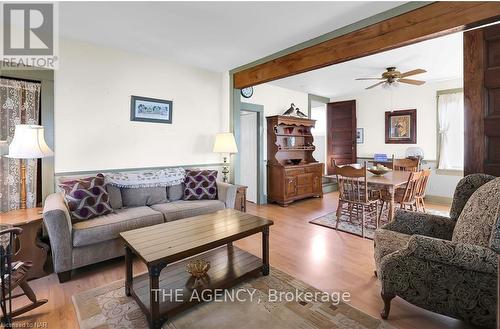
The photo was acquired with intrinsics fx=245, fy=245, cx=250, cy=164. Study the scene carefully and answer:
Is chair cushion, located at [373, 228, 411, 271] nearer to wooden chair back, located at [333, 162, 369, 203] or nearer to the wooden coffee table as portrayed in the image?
the wooden coffee table

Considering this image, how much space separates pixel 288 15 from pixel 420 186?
2978 mm

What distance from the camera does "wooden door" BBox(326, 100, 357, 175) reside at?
5921mm

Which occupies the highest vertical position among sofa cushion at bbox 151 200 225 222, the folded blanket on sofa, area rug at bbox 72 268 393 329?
the folded blanket on sofa

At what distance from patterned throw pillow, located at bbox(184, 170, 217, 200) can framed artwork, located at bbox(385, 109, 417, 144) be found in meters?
4.27

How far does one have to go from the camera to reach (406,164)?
14.2 feet

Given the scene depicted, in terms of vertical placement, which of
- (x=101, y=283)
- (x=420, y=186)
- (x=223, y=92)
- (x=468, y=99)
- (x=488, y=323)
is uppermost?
(x=223, y=92)

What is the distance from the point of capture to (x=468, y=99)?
206 centimetres

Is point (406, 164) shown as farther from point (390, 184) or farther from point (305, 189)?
point (305, 189)

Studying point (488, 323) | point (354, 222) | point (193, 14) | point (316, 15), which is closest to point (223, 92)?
point (193, 14)

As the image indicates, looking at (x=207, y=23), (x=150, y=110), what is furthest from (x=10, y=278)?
(x=207, y=23)

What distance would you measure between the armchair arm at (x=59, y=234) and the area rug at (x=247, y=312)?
0.38 metres

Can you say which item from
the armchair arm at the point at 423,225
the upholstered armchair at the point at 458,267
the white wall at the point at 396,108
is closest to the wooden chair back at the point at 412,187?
the armchair arm at the point at 423,225

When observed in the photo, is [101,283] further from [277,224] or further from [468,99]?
[468,99]

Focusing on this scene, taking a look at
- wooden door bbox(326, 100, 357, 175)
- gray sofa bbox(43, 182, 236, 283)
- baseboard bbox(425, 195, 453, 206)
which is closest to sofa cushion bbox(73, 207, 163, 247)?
gray sofa bbox(43, 182, 236, 283)
